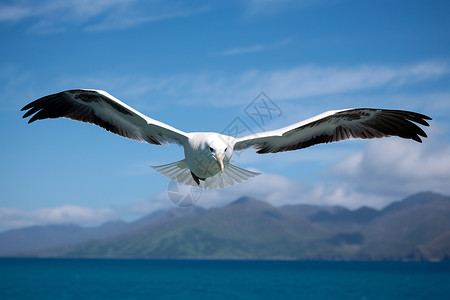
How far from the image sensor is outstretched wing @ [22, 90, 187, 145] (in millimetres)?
12492

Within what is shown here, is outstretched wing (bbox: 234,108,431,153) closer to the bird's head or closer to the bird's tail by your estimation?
the bird's tail

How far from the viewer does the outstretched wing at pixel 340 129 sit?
12.5 metres

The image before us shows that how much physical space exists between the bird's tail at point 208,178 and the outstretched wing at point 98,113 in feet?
2.12

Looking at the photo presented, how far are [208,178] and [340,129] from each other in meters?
3.38

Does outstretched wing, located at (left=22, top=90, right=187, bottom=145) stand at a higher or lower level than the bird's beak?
higher

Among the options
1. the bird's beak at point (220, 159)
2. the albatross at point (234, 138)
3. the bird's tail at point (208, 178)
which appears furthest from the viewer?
the bird's tail at point (208, 178)

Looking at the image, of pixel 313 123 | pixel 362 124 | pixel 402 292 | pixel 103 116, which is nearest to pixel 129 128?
pixel 103 116

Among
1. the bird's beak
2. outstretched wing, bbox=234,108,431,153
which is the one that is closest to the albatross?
outstretched wing, bbox=234,108,431,153

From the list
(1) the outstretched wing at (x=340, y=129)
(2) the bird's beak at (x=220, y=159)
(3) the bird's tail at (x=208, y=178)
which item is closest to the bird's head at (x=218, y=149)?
(2) the bird's beak at (x=220, y=159)

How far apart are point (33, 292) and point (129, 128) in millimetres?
83788

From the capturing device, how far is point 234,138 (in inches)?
468

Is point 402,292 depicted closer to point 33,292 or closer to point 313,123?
point 33,292

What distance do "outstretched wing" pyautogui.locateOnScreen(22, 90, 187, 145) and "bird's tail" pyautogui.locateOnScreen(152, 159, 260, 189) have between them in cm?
65

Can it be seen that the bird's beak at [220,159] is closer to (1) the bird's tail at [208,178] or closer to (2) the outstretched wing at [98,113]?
(2) the outstretched wing at [98,113]
